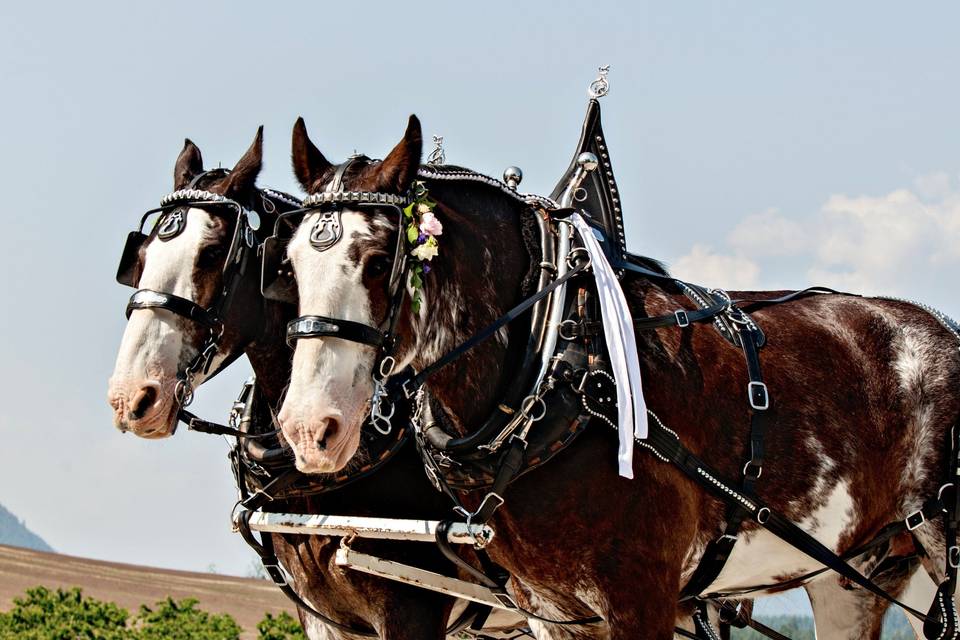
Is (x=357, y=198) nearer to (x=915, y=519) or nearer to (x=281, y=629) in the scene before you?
(x=915, y=519)

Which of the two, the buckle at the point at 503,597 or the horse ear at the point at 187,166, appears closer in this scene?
the buckle at the point at 503,597

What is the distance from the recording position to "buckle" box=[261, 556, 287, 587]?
5.13m

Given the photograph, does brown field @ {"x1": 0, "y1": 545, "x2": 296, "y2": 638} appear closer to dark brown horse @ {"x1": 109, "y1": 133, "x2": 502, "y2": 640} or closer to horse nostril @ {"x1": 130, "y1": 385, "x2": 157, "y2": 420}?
dark brown horse @ {"x1": 109, "y1": 133, "x2": 502, "y2": 640}

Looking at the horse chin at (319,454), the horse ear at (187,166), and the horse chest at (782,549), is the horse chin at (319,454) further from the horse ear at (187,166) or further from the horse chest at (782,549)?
the horse ear at (187,166)

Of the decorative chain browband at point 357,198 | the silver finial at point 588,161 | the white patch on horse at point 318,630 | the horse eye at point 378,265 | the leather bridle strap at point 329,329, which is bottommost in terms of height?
the white patch on horse at point 318,630

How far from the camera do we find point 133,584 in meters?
22.5

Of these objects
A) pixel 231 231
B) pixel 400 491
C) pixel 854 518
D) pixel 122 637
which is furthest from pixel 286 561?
pixel 122 637

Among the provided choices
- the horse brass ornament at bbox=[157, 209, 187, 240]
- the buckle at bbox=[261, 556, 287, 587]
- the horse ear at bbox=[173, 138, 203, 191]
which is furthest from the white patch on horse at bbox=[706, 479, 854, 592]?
the horse ear at bbox=[173, 138, 203, 191]

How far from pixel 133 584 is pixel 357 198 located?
20367 mm

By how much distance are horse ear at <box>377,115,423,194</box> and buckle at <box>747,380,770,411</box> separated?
137 centimetres

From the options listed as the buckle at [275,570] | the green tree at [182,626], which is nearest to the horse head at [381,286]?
the buckle at [275,570]

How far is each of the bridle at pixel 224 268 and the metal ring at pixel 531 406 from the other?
4.45ft

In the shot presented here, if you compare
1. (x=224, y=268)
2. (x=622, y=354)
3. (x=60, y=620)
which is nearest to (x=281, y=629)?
(x=60, y=620)

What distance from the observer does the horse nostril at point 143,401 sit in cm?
425
